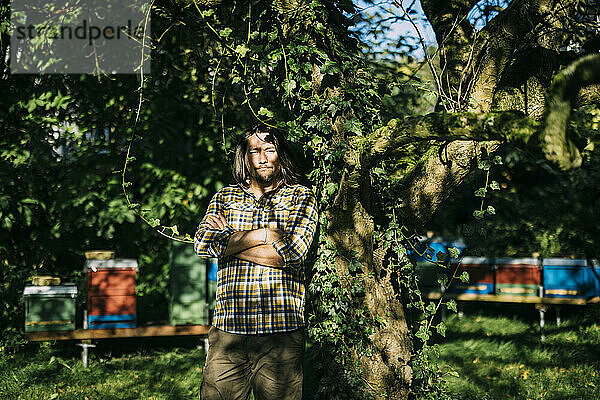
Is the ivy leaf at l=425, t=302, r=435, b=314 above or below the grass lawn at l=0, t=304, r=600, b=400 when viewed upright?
above

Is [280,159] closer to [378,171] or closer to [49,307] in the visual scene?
[378,171]

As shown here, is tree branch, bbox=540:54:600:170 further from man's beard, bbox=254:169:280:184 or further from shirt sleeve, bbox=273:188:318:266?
man's beard, bbox=254:169:280:184

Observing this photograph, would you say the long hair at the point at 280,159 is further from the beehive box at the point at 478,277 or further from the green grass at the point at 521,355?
the beehive box at the point at 478,277

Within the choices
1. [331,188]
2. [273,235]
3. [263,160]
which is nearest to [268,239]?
[273,235]

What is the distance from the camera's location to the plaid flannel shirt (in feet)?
9.59

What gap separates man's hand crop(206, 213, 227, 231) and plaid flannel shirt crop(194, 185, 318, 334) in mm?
25

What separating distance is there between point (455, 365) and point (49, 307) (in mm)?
4584

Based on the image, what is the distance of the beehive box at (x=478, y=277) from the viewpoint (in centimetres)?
802

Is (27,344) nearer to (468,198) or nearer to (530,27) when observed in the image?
(530,27)

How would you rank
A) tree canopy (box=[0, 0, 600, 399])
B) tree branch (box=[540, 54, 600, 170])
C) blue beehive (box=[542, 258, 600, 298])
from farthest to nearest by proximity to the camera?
1. blue beehive (box=[542, 258, 600, 298])
2. tree canopy (box=[0, 0, 600, 399])
3. tree branch (box=[540, 54, 600, 170])

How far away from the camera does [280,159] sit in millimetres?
3250

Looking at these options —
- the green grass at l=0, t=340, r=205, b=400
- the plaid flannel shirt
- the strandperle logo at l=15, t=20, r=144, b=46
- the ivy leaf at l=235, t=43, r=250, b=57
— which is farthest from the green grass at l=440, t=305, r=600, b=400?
the strandperle logo at l=15, t=20, r=144, b=46

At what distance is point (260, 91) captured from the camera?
4.30 meters

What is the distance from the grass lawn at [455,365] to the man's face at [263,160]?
7.63 ft
